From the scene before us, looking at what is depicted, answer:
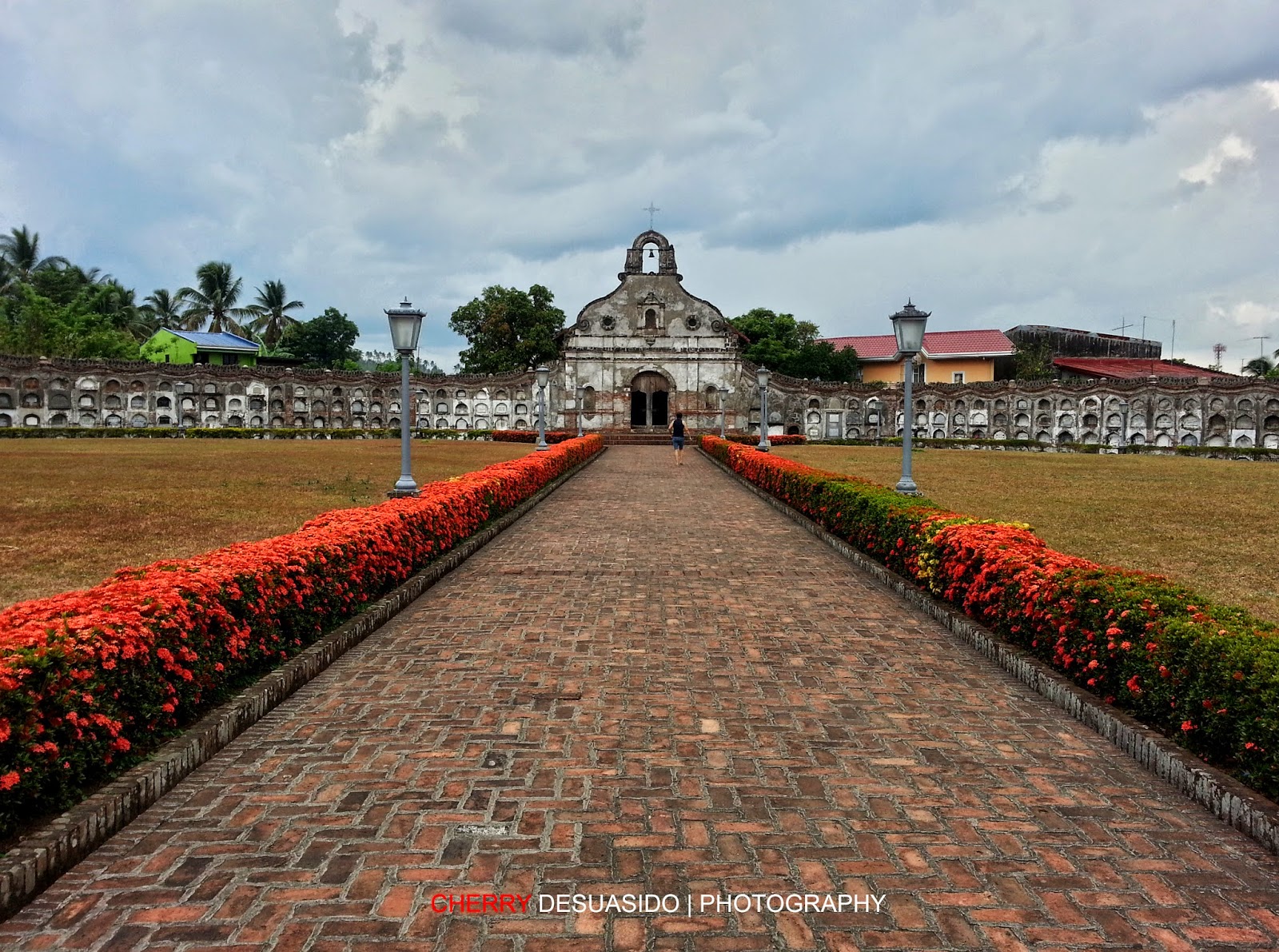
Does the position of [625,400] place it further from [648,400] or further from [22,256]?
[22,256]

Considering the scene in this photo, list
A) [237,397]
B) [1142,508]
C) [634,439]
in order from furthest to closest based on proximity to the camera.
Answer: [237,397] → [634,439] → [1142,508]

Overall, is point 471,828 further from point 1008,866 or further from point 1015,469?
point 1015,469

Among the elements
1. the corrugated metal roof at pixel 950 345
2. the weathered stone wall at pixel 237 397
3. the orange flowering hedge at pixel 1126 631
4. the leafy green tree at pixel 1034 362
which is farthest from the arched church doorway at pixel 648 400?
the orange flowering hedge at pixel 1126 631

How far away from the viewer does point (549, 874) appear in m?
3.18

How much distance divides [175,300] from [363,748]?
232 feet

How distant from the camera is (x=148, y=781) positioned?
3715mm

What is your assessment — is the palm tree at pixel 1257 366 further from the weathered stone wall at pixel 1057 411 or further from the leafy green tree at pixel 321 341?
the leafy green tree at pixel 321 341

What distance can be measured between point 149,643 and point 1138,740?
5.17 metres

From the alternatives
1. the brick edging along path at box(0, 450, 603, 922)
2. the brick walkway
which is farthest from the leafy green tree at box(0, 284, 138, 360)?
the brick walkway

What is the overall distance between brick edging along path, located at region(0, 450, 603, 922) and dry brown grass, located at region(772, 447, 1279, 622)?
7.75 meters

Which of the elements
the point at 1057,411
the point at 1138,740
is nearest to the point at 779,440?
the point at 1057,411

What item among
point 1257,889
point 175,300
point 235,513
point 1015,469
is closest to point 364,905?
point 1257,889

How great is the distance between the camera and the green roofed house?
54250mm

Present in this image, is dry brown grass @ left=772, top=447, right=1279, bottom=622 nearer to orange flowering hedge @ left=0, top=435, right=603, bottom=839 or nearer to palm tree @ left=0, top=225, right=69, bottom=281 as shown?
orange flowering hedge @ left=0, top=435, right=603, bottom=839
